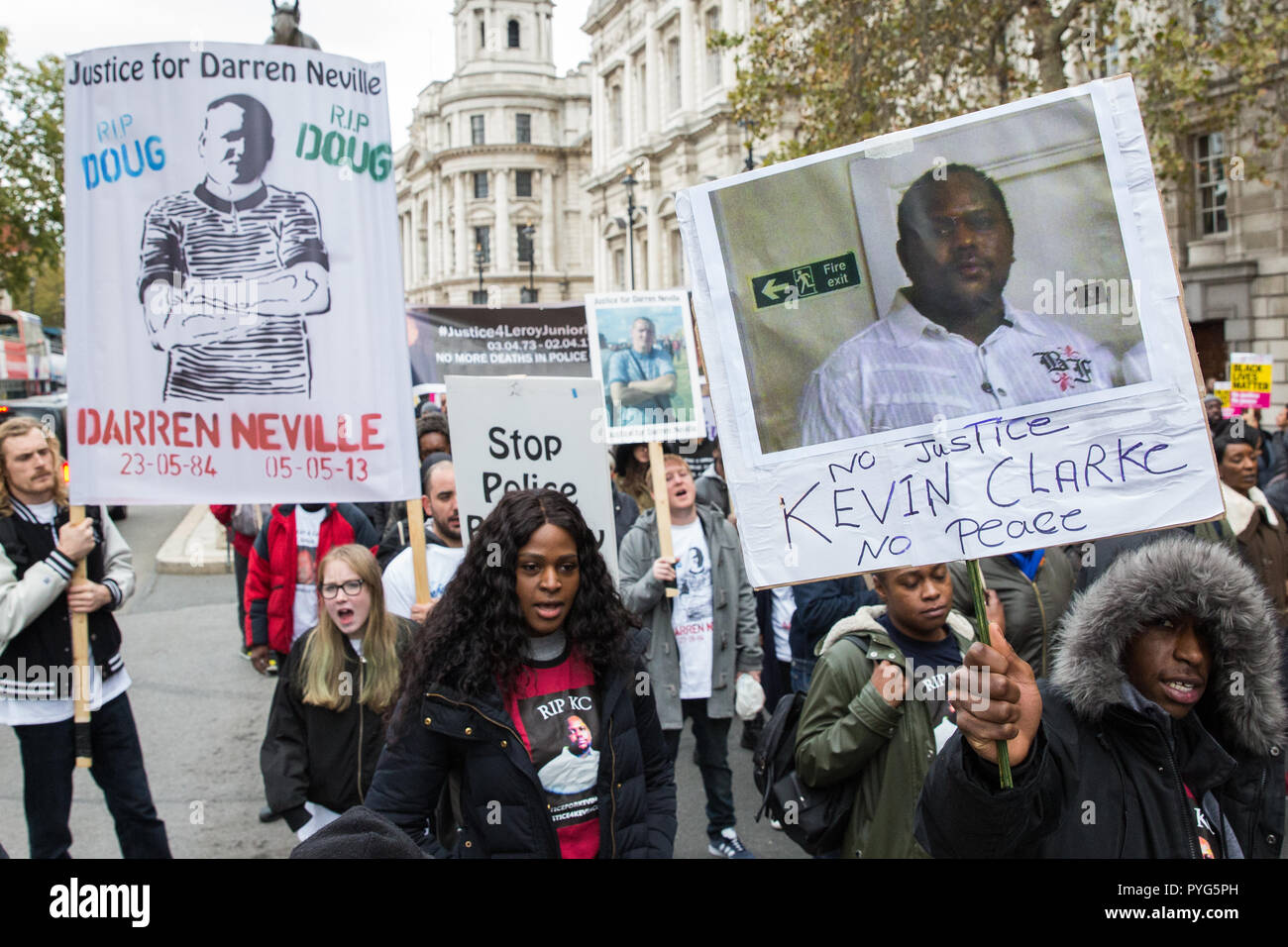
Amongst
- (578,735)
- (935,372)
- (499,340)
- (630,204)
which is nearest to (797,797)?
(578,735)

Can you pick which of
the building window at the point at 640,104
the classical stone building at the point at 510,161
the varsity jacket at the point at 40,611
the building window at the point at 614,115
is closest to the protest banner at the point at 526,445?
the varsity jacket at the point at 40,611

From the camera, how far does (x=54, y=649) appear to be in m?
4.18

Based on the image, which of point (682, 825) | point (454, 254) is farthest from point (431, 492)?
point (454, 254)

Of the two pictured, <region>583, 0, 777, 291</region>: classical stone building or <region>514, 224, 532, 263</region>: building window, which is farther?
<region>514, 224, 532, 263</region>: building window

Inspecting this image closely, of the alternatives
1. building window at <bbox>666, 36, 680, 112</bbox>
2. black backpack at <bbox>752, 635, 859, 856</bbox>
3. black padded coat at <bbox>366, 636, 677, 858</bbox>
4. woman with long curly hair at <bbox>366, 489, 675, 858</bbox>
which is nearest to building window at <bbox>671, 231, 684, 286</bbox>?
building window at <bbox>666, 36, 680, 112</bbox>

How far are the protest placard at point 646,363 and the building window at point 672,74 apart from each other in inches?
1700

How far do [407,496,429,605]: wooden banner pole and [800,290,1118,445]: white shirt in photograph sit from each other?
6.03 feet

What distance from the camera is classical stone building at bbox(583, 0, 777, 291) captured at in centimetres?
4159

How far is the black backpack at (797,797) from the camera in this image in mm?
3018

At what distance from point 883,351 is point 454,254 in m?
85.4

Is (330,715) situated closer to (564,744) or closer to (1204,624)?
(564,744)

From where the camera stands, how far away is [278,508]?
5680 millimetres

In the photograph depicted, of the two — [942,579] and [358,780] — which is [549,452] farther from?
[942,579]

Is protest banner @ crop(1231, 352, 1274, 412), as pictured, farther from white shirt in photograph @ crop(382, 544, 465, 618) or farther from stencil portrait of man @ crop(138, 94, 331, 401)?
stencil portrait of man @ crop(138, 94, 331, 401)
